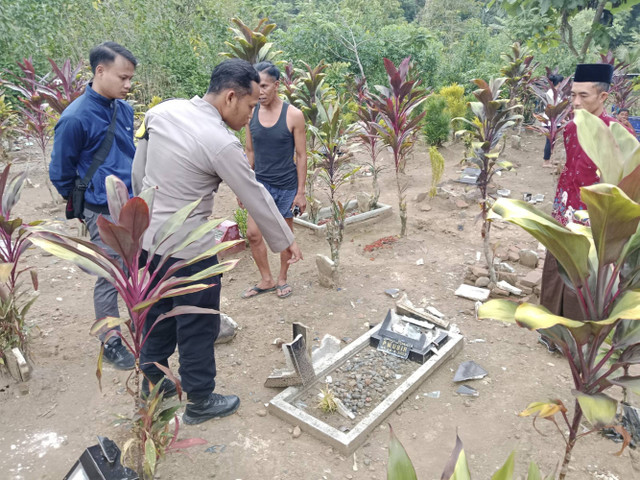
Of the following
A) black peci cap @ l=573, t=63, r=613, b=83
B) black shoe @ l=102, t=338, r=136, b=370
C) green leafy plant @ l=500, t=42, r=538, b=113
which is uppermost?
green leafy plant @ l=500, t=42, r=538, b=113

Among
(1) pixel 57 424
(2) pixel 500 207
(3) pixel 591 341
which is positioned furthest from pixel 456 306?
(1) pixel 57 424

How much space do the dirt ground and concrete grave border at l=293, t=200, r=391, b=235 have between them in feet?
1.33

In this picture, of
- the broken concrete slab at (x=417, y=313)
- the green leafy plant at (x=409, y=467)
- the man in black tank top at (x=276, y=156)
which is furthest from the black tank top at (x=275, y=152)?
the green leafy plant at (x=409, y=467)

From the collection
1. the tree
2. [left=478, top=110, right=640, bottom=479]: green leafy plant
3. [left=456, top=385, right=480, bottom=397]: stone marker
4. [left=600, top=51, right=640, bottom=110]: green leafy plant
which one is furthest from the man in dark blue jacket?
[left=600, top=51, right=640, bottom=110]: green leafy plant

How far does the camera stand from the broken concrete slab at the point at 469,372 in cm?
310

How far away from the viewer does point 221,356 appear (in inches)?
136

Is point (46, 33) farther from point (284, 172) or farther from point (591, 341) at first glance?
point (591, 341)

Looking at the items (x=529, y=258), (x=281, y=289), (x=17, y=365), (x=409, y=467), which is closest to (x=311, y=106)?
(x=281, y=289)

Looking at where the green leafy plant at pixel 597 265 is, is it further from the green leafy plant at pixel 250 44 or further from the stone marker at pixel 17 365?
the green leafy plant at pixel 250 44

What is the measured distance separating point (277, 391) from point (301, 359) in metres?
0.32

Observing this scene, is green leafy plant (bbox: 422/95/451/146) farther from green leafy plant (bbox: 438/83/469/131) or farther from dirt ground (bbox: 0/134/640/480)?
dirt ground (bbox: 0/134/640/480)

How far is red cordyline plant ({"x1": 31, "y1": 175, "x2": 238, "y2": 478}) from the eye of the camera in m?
1.81

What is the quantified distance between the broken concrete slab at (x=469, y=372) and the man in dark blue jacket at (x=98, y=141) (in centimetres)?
217

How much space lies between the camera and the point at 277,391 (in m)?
3.07
